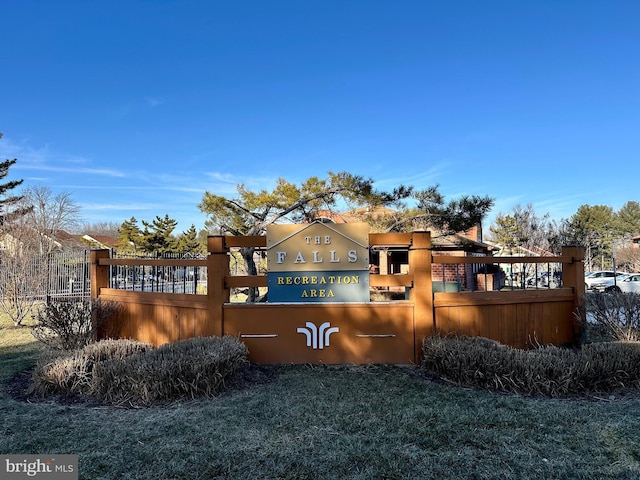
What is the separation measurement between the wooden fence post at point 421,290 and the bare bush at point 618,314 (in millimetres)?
2949

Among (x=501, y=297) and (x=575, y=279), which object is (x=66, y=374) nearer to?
(x=501, y=297)

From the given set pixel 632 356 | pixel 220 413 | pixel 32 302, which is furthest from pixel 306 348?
pixel 32 302

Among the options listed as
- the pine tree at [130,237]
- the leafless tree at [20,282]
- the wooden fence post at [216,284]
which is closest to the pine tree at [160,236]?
the pine tree at [130,237]

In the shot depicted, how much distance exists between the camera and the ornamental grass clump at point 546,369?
3.99m

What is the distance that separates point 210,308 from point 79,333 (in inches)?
72.7

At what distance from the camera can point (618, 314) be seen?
6090 millimetres

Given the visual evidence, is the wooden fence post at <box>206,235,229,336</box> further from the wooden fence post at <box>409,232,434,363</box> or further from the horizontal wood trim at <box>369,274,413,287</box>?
the wooden fence post at <box>409,232,434,363</box>

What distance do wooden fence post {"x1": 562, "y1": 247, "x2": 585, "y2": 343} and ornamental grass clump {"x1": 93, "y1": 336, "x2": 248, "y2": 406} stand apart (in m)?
4.98

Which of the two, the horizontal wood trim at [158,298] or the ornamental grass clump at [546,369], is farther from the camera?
the horizontal wood trim at [158,298]

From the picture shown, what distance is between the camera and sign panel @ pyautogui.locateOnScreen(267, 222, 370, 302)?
5.31 meters

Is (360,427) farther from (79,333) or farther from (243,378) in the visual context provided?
(79,333)

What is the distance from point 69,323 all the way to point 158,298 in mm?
1155

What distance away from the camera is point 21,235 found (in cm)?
1378

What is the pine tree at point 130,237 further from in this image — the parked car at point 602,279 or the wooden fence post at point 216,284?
the parked car at point 602,279
